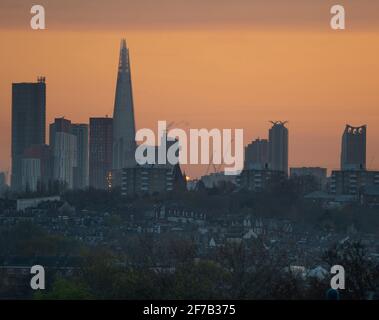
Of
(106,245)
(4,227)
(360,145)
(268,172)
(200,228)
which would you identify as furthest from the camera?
(268,172)

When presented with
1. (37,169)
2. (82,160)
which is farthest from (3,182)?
(82,160)

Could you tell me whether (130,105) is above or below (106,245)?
above

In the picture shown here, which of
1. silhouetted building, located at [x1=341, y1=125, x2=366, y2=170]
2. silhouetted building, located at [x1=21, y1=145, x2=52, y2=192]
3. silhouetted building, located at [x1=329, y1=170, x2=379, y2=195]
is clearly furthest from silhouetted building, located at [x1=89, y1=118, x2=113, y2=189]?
silhouetted building, located at [x1=341, y1=125, x2=366, y2=170]

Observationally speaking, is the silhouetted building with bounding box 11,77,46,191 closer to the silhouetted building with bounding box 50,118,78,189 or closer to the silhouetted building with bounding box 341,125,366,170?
the silhouetted building with bounding box 50,118,78,189

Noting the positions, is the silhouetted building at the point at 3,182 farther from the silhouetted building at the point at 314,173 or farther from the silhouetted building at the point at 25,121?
the silhouetted building at the point at 314,173
